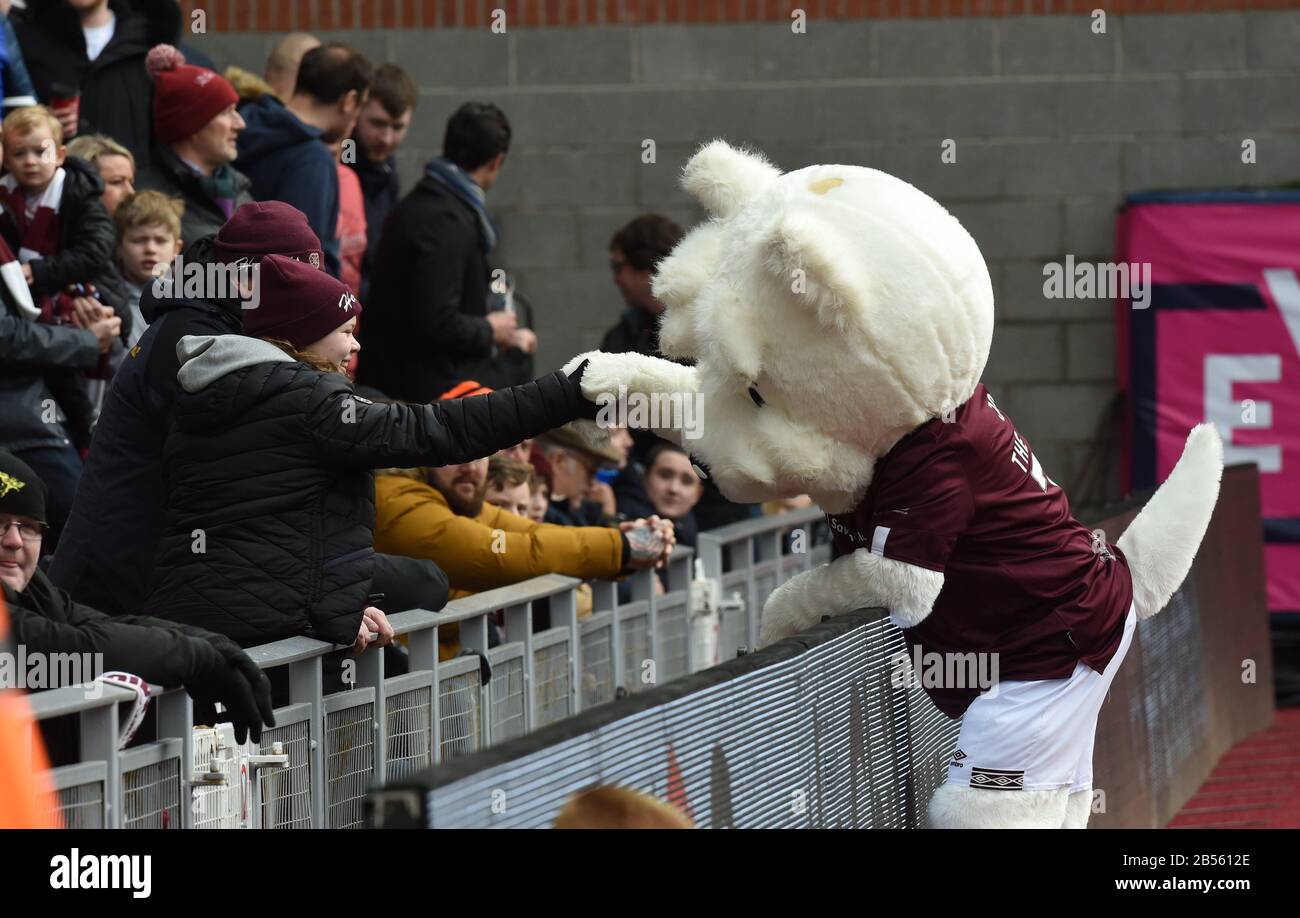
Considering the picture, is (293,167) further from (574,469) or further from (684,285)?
(684,285)

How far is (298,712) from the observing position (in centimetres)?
434

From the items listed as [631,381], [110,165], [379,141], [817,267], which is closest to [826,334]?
[817,267]

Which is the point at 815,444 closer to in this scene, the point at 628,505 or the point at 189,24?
the point at 628,505

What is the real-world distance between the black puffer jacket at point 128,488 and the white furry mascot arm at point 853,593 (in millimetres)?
1480

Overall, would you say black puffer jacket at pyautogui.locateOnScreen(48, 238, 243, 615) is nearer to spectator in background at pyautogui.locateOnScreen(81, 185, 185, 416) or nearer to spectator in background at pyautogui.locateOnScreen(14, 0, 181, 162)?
spectator in background at pyautogui.locateOnScreen(81, 185, 185, 416)

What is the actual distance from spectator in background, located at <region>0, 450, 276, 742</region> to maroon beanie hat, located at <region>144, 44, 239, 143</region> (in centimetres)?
350

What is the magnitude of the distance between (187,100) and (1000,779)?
14.3ft

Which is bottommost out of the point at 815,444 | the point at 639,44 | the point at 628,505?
the point at 628,505

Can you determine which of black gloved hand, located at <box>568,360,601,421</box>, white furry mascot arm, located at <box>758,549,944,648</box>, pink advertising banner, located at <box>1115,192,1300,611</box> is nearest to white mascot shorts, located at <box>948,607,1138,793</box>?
white furry mascot arm, located at <box>758,549,944,648</box>

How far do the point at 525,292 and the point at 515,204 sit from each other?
543 millimetres

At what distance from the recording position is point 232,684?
389cm

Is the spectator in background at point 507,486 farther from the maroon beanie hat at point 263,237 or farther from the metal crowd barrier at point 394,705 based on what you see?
the maroon beanie hat at point 263,237
